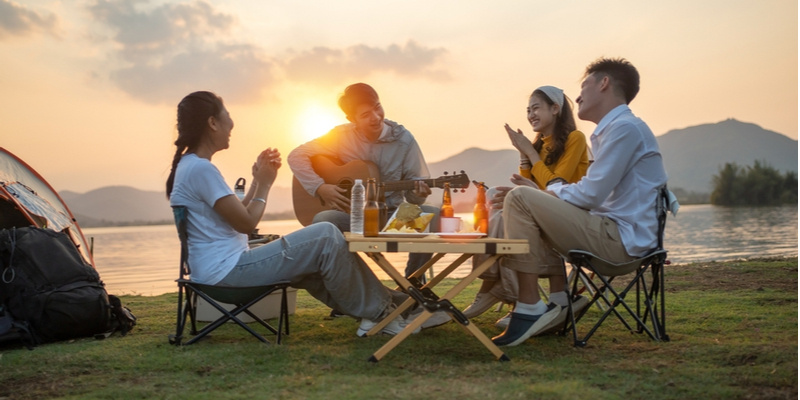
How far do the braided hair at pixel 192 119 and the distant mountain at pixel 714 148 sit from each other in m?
74.9

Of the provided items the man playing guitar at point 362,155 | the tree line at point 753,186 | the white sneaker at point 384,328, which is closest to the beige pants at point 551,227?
the white sneaker at point 384,328

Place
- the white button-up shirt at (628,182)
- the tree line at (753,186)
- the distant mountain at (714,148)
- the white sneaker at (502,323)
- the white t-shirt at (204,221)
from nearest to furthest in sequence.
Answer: the white button-up shirt at (628,182), the white t-shirt at (204,221), the white sneaker at (502,323), the tree line at (753,186), the distant mountain at (714,148)

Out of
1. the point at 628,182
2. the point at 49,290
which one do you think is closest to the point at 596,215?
the point at 628,182

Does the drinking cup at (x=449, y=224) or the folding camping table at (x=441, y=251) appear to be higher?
the drinking cup at (x=449, y=224)

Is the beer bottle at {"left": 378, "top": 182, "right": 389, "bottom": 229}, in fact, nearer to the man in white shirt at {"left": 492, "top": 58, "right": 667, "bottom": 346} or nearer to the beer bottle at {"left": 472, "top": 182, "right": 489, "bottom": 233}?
the beer bottle at {"left": 472, "top": 182, "right": 489, "bottom": 233}

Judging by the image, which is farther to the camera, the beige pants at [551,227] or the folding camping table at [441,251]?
the beige pants at [551,227]

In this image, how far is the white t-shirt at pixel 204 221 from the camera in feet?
10.9

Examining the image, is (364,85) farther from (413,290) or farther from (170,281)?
(170,281)

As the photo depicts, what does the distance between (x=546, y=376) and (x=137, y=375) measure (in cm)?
166

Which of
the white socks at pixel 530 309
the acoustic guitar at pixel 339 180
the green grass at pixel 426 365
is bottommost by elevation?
the green grass at pixel 426 365

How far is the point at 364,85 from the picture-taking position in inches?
181

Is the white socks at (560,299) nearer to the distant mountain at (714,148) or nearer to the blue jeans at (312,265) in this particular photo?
the blue jeans at (312,265)

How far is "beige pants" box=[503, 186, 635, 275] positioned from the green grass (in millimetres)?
427

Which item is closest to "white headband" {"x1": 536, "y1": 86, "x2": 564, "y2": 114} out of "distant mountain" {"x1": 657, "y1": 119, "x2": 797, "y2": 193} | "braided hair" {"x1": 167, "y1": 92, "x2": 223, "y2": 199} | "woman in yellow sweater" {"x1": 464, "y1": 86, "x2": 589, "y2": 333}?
"woman in yellow sweater" {"x1": 464, "y1": 86, "x2": 589, "y2": 333}
